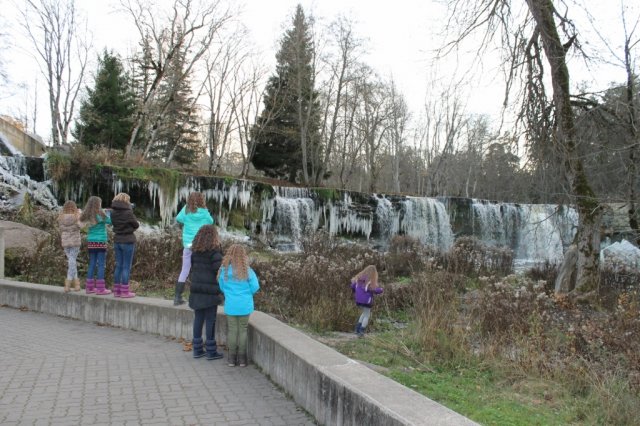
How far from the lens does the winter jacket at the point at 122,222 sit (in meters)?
7.32

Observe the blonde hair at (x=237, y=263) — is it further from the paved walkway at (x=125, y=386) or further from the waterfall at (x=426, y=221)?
the waterfall at (x=426, y=221)

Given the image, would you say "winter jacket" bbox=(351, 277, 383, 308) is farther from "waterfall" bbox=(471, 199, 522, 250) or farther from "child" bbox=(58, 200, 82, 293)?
"waterfall" bbox=(471, 199, 522, 250)

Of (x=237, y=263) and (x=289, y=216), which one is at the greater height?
(x=289, y=216)

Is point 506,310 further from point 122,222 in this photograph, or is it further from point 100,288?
point 100,288

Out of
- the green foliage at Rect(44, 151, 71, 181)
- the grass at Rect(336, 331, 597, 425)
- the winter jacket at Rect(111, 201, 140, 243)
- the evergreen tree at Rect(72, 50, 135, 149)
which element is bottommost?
the grass at Rect(336, 331, 597, 425)

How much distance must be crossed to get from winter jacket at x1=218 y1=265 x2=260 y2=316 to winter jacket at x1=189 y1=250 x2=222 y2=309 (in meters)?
0.18

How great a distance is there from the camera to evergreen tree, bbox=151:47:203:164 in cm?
2651

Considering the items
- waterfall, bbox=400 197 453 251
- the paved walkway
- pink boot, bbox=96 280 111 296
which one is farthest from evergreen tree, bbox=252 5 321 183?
the paved walkway

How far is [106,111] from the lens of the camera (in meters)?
31.3

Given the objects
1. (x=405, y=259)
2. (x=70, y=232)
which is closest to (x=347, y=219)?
(x=405, y=259)

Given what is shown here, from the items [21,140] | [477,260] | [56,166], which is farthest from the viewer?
[21,140]

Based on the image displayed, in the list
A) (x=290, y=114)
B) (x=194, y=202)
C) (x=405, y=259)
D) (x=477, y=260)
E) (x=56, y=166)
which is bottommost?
(x=405, y=259)

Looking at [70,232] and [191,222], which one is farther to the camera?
[70,232]

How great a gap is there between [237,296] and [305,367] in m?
1.48
